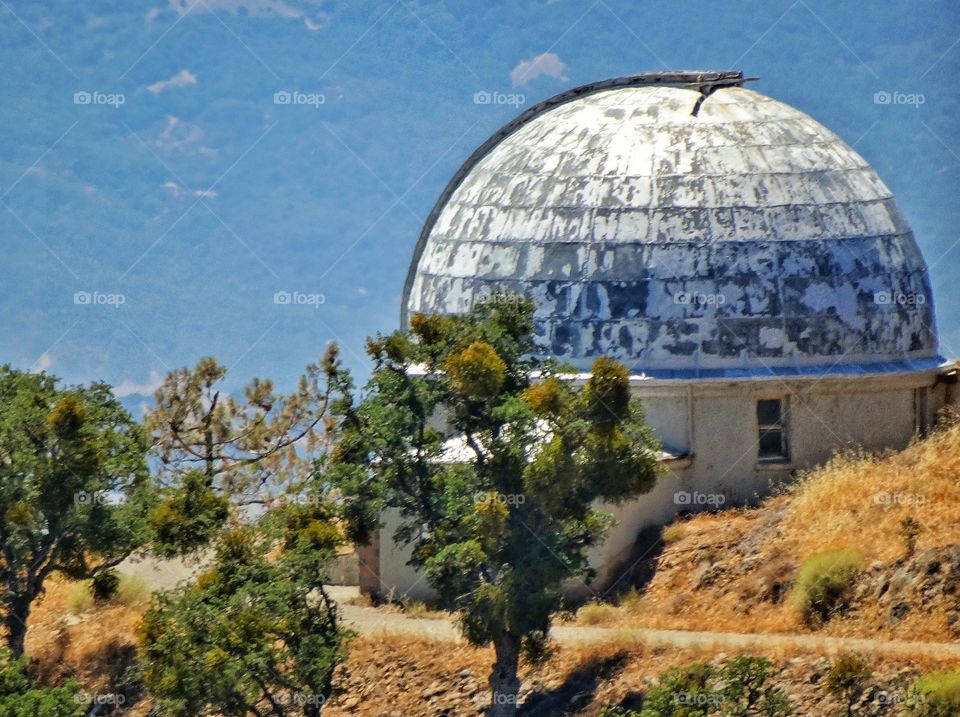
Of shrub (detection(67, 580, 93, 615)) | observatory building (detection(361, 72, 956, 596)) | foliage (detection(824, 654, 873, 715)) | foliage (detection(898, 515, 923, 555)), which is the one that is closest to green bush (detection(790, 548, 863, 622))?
foliage (detection(898, 515, 923, 555))

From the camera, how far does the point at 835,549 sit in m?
37.5

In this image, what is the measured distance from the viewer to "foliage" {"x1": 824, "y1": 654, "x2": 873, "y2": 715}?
32.6 metres

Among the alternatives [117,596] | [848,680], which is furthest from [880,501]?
[117,596]

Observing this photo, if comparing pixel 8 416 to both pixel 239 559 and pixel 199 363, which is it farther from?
pixel 199 363

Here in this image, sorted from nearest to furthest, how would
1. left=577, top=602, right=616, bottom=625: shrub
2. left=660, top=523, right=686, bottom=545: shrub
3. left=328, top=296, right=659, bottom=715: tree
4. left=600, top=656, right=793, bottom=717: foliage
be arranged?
left=600, top=656, right=793, bottom=717: foliage → left=328, top=296, right=659, bottom=715: tree → left=577, top=602, right=616, bottom=625: shrub → left=660, top=523, right=686, bottom=545: shrub

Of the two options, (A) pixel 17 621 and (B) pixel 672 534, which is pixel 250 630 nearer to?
(A) pixel 17 621

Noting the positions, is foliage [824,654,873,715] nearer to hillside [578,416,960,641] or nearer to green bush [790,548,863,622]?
hillside [578,416,960,641]

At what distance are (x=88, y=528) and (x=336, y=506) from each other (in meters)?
5.04

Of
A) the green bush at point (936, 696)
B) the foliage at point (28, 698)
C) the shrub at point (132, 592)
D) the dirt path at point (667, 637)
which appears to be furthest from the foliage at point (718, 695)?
the shrub at point (132, 592)

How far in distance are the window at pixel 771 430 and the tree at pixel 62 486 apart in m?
9.76

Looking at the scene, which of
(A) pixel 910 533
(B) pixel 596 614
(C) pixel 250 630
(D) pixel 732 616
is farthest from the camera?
(B) pixel 596 614

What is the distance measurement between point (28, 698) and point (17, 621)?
5349mm

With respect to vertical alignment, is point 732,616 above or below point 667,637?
above

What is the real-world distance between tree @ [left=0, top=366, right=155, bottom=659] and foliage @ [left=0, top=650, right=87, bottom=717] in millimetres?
3097
